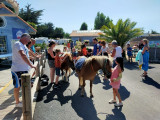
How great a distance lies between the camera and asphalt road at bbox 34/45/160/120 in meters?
3.55

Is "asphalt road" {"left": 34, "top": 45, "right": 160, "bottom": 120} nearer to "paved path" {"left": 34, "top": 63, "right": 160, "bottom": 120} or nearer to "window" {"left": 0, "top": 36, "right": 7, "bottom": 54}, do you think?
"paved path" {"left": 34, "top": 63, "right": 160, "bottom": 120}

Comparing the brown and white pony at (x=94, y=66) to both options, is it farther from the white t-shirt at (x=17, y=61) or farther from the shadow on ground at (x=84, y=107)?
the white t-shirt at (x=17, y=61)

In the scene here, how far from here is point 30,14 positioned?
3931cm

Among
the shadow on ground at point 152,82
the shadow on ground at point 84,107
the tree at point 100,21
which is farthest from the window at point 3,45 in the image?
the tree at point 100,21

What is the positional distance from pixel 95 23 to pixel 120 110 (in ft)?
237

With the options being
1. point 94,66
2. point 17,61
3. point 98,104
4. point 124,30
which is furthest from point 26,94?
point 124,30

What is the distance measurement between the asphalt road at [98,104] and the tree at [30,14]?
3977cm

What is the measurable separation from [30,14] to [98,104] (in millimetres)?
42263

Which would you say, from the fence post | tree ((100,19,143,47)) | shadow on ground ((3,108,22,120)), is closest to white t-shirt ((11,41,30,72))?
the fence post

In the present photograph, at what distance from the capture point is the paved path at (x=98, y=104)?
11.6 feet

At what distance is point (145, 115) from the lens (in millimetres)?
3549

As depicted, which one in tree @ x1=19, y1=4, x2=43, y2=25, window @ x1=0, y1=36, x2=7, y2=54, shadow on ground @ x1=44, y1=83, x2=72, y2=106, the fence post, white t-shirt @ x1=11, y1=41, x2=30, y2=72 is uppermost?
tree @ x1=19, y1=4, x2=43, y2=25

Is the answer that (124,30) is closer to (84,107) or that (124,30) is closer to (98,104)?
(98,104)

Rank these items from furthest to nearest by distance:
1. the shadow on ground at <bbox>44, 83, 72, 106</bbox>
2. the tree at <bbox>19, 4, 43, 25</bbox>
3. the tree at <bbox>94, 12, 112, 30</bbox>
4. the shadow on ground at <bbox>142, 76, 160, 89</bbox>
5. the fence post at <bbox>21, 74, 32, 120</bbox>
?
1. the tree at <bbox>94, 12, 112, 30</bbox>
2. the tree at <bbox>19, 4, 43, 25</bbox>
3. the shadow on ground at <bbox>142, 76, 160, 89</bbox>
4. the shadow on ground at <bbox>44, 83, 72, 106</bbox>
5. the fence post at <bbox>21, 74, 32, 120</bbox>
